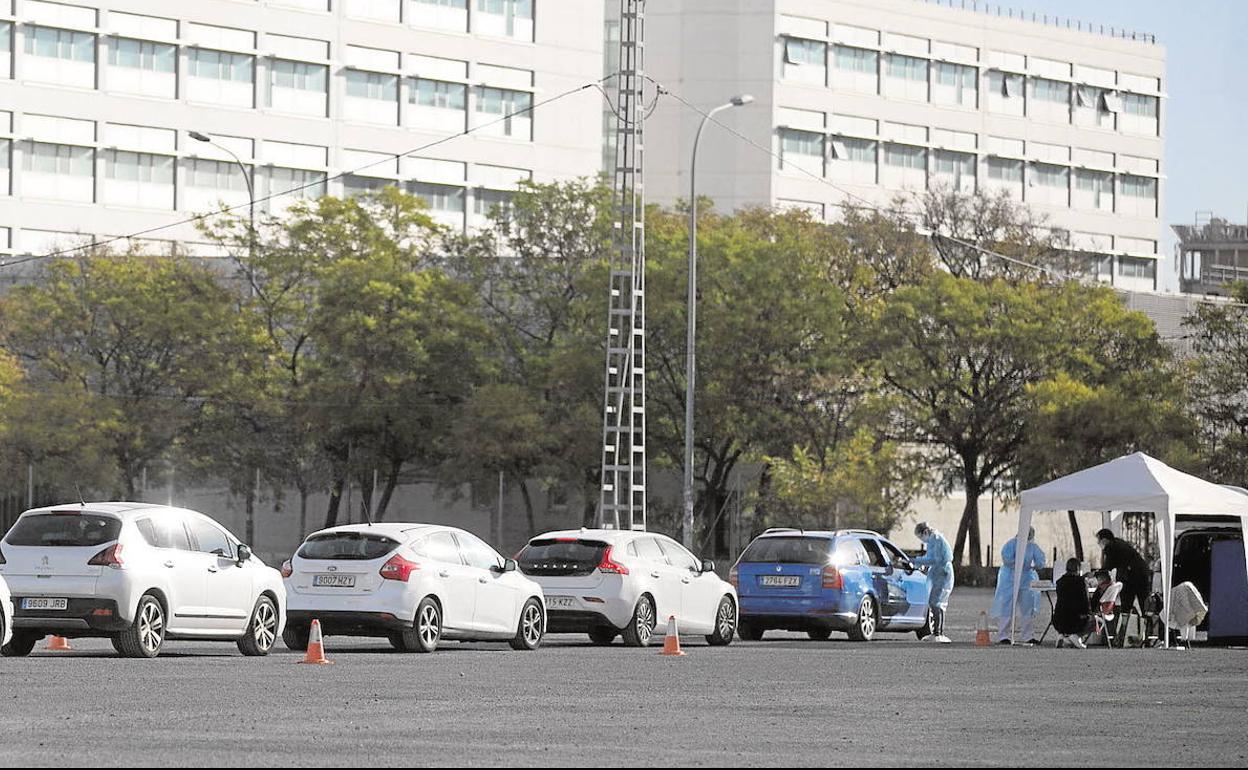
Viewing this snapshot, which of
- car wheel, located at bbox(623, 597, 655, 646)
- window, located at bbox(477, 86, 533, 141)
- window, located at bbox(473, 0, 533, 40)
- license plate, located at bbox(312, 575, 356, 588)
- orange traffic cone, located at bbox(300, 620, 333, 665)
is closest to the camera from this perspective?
orange traffic cone, located at bbox(300, 620, 333, 665)

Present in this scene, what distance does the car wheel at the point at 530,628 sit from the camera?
27625 millimetres

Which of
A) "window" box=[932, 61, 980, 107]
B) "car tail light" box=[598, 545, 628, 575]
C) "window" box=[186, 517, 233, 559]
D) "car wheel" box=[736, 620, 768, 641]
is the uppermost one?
"window" box=[932, 61, 980, 107]

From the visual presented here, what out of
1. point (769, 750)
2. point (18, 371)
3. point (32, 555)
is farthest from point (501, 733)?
point (18, 371)

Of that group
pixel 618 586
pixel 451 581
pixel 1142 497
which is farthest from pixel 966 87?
pixel 451 581

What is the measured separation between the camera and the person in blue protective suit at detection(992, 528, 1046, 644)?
106ft

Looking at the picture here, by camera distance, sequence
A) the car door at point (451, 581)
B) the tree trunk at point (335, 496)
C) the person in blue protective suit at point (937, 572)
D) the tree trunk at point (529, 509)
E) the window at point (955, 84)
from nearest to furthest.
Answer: the car door at point (451, 581)
the person in blue protective suit at point (937, 572)
the tree trunk at point (335, 496)
the tree trunk at point (529, 509)
the window at point (955, 84)

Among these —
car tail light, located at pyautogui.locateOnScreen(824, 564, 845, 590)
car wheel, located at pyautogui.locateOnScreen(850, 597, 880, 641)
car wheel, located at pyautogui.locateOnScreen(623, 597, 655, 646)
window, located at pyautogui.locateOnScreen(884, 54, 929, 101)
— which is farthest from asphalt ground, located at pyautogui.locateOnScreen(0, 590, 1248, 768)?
window, located at pyautogui.locateOnScreen(884, 54, 929, 101)

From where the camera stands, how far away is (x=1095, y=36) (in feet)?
407

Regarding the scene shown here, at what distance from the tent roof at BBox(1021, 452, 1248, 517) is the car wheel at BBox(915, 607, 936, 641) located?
234 cm

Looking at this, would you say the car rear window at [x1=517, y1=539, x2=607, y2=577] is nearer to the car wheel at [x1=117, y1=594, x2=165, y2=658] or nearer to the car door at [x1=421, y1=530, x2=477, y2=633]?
the car door at [x1=421, y1=530, x2=477, y2=633]

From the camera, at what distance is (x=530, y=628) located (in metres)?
27.8

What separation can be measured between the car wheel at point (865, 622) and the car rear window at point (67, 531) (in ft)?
38.5

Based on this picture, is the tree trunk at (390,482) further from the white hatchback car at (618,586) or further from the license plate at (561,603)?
the license plate at (561,603)

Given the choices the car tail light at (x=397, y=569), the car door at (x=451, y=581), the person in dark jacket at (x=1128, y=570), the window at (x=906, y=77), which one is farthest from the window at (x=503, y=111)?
the car tail light at (x=397, y=569)
